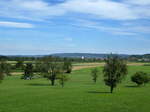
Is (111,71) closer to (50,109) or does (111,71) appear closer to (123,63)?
(123,63)

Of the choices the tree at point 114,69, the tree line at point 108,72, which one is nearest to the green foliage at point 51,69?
the tree line at point 108,72

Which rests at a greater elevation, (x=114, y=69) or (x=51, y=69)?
(x=114, y=69)

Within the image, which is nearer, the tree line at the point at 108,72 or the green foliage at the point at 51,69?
the tree line at the point at 108,72

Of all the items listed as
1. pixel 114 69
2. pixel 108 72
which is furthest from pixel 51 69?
pixel 114 69

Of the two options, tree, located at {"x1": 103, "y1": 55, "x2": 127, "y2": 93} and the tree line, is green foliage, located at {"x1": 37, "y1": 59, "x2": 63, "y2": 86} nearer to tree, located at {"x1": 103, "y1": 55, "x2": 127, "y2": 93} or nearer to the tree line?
the tree line

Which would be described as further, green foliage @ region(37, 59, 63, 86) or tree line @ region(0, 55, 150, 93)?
green foliage @ region(37, 59, 63, 86)

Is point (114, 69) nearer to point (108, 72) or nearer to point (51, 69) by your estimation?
point (108, 72)

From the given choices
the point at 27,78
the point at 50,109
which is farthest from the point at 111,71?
the point at 27,78

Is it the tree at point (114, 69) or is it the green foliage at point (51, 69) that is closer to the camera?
the tree at point (114, 69)

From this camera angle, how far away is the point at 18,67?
152375mm

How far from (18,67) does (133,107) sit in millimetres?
128036

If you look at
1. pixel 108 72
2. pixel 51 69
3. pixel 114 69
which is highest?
pixel 114 69

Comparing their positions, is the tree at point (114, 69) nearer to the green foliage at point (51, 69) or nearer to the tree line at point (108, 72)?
the tree line at point (108, 72)

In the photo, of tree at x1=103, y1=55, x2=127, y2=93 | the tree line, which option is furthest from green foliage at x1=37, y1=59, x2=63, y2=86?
tree at x1=103, y1=55, x2=127, y2=93
